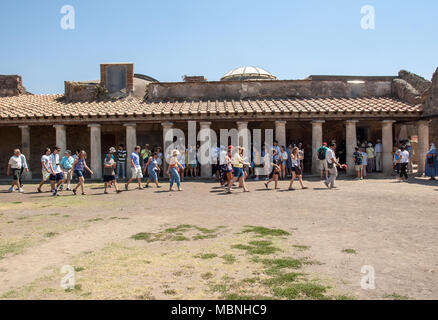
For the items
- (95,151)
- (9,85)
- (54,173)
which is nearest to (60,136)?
(95,151)

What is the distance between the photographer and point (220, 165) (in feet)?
45.9

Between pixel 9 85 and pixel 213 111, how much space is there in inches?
586

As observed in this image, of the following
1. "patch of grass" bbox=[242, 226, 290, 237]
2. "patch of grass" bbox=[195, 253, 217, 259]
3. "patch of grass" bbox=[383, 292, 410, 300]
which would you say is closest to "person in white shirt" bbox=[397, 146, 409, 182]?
"patch of grass" bbox=[242, 226, 290, 237]

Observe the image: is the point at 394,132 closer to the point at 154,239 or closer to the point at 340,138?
the point at 340,138

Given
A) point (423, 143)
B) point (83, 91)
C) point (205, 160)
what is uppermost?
point (83, 91)

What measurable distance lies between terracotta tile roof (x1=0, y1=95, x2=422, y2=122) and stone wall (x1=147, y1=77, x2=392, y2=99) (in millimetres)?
708

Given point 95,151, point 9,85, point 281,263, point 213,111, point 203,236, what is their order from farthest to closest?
point 9,85 < point 95,151 < point 213,111 < point 203,236 < point 281,263

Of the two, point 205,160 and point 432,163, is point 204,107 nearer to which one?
point 205,160

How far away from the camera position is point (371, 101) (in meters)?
18.4

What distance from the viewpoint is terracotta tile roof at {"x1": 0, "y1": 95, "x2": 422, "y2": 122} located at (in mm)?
16812

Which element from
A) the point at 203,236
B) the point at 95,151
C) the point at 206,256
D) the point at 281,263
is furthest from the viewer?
the point at 95,151

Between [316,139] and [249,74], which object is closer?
[316,139]

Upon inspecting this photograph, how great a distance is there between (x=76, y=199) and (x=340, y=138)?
49.5ft

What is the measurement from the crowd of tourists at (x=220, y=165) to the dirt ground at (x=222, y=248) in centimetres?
243
